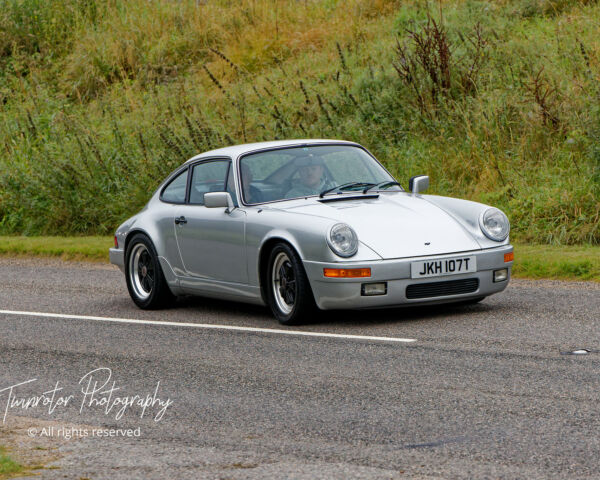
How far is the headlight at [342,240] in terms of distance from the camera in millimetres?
8102

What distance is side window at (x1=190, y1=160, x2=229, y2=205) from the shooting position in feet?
31.6

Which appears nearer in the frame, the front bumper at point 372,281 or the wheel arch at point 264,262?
the front bumper at point 372,281

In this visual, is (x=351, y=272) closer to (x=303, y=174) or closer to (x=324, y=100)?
(x=303, y=174)

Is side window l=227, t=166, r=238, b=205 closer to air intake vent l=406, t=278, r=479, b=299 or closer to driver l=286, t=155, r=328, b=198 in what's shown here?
driver l=286, t=155, r=328, b=198

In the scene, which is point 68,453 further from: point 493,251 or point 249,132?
point 249,132

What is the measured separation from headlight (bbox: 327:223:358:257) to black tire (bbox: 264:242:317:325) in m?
0.36

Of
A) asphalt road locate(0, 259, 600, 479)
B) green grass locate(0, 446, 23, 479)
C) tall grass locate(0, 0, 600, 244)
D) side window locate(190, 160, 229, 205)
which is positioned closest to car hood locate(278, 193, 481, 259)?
asphalt road locate(0, 259, 600, 479)

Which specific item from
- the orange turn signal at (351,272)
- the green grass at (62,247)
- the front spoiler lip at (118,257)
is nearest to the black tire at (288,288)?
the orange turn signal at (351,272)

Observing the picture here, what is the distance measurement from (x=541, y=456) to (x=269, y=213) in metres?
4.50

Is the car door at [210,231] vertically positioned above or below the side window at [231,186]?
below

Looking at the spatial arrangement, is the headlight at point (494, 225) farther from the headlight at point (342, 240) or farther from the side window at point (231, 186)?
the side window at point (231, 186)

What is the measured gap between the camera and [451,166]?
15414 mm

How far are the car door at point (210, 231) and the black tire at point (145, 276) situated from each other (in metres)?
0.47

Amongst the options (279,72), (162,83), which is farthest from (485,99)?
(162,83)
